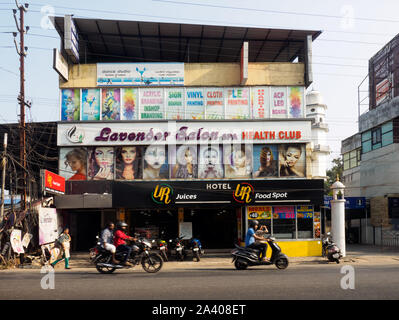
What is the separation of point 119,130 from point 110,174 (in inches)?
95.7

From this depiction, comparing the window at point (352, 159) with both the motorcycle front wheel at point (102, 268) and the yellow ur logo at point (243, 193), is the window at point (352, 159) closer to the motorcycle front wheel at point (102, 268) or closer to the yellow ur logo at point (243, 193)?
the yellow ur logo at point (243, 193)

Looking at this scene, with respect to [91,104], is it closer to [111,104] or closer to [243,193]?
[111,104]

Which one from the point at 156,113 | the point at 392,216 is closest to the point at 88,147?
the point at 156,113

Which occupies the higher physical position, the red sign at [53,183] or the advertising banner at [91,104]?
the advertising banner at [91,104]

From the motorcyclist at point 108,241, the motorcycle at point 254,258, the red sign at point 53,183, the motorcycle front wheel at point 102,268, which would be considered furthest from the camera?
the red sign at point 53,183

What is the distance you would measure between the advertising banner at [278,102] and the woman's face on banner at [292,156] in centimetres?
192

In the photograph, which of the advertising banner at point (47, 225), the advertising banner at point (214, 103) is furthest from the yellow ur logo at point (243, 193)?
the advertising banner at point (47, 225)

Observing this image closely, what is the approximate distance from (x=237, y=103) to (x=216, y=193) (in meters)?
5.40

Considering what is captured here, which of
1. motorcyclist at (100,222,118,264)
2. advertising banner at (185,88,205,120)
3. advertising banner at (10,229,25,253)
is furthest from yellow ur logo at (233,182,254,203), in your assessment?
advertising banner at (10,229,25,253)

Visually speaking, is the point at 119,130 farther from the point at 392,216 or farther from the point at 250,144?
the point at 392,216

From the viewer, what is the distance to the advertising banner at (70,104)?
927 inches

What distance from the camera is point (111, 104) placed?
936 inches

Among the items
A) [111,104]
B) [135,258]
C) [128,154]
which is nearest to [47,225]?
[128,154]

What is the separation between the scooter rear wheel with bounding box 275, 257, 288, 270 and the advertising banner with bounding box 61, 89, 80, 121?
45.1 ft
